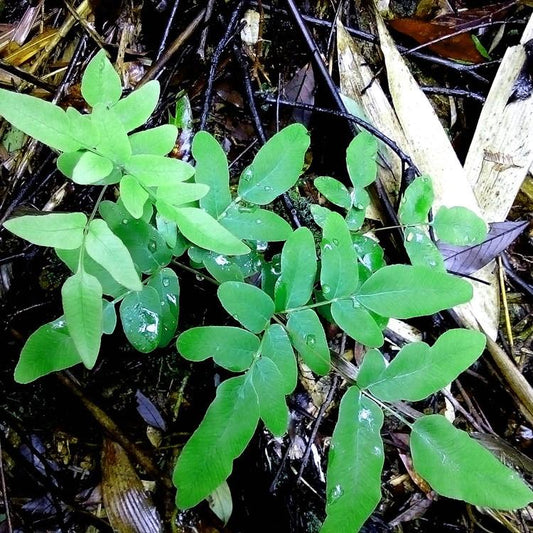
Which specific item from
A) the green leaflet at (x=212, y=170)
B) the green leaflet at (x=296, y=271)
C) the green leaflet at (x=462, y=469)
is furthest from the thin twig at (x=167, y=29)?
the green leaflet at (x=462, y=469)

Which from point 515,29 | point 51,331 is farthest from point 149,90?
point 515,29

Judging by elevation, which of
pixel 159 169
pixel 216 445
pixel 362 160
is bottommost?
pixel 216 445

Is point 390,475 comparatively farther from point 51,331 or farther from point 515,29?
point 515,29

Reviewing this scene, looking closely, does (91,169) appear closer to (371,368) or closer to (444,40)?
(371,368)

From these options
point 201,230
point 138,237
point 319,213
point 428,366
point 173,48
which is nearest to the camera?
point 201,230

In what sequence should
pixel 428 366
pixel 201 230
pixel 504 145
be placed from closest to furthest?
pixel 201 230 → pixel 428 366 → pixel 504 145

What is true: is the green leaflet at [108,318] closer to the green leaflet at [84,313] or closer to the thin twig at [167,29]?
the green leaflet at [84,313]

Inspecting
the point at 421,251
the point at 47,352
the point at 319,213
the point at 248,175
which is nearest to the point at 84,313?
the point at 47,352

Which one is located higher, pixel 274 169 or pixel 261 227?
pixel 274 169

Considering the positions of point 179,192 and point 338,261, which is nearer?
point 179,192
